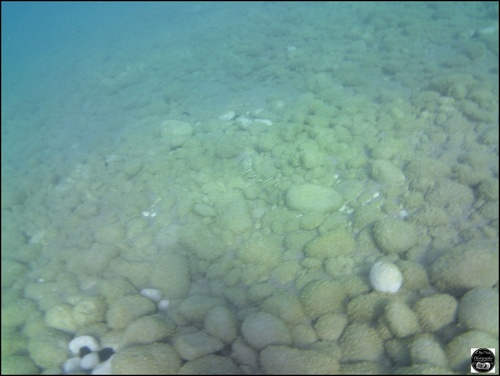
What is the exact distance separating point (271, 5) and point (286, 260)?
1546cm

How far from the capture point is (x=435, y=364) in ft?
9.14

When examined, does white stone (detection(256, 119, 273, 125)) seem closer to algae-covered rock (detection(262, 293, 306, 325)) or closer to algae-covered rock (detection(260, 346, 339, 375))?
algae-covered rock (detection(262, 293, 306, 325))

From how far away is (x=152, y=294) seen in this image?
4.11 metres

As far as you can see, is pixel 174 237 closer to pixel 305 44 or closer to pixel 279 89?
pixel 279 89

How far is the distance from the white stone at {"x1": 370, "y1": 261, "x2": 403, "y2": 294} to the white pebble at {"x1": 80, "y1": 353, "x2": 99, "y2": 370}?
327cm

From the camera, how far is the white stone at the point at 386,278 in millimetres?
3557

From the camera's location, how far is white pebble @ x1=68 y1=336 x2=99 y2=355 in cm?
361

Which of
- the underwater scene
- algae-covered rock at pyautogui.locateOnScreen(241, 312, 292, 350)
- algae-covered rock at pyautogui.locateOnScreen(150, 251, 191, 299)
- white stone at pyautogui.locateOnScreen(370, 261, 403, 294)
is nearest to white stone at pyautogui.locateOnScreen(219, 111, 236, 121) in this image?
the underwater scene

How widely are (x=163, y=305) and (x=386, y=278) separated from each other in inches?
109

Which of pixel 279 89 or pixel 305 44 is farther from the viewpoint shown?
pixel 305 44

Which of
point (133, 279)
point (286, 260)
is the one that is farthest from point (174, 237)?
point (286, 260)

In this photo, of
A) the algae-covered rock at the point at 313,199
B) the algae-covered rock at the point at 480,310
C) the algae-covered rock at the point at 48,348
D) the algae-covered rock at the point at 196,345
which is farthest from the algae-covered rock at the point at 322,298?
the algae-covered rock at the point at 48,348

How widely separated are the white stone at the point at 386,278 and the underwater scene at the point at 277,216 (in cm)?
2

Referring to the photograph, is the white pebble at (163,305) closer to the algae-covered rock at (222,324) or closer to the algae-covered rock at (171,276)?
the algae-covered rock at (171,276)
